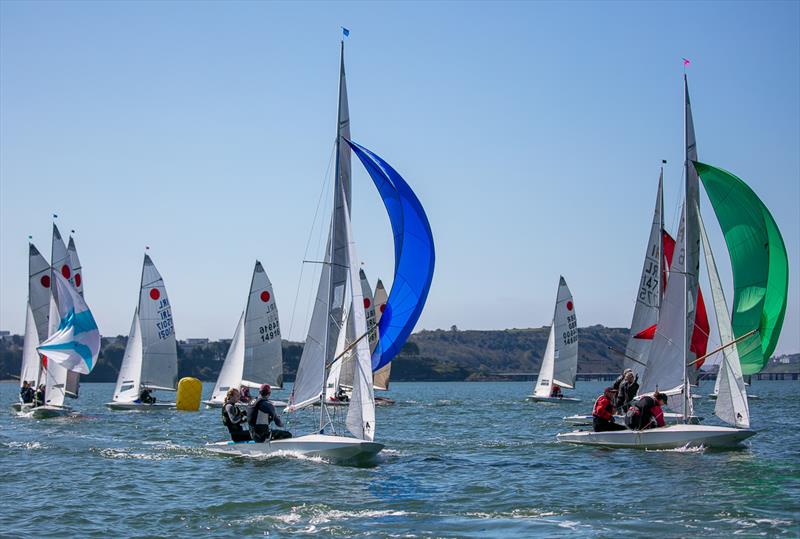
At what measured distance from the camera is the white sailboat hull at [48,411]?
120ft

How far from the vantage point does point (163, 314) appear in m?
46.6

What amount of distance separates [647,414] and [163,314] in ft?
93.7

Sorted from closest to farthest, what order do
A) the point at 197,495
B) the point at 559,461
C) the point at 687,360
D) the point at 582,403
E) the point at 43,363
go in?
1. the point at 197,495
2. the point at 559,461
3. the point at 687,360
4. the point at 43,363
5. the point at 582,403

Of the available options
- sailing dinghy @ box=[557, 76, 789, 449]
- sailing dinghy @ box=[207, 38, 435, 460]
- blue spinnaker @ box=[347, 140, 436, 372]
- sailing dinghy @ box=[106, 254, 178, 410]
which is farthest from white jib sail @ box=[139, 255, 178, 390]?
blue spinnaker @ box=[347, 140, 436, 372]

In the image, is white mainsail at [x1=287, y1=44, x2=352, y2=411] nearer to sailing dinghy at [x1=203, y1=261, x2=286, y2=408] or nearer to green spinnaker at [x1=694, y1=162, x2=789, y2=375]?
green spinnaker at [x1=694, y1=162, x2=789, y2=375]

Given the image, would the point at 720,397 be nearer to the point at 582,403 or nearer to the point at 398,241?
the point at 398,241

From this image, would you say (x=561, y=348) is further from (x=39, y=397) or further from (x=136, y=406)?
(x=39, y=397)

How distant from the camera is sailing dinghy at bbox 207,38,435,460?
20344 millimetres

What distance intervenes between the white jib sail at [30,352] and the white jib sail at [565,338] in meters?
25.4

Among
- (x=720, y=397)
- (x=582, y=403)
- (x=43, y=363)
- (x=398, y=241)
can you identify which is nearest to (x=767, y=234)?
(x=720, y=397)

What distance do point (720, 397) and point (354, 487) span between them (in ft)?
30.5

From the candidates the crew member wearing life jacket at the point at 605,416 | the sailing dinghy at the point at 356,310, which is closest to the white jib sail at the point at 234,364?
the sailing dinghy at the point at 356,310

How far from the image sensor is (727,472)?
761 inches

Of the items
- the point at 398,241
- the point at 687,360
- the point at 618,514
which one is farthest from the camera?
the point at 687,360
